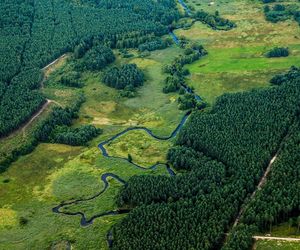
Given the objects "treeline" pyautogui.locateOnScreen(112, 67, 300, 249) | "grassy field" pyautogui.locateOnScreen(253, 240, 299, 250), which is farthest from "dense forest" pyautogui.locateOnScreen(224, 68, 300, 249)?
"grassy field" pyautogui.locateOnScreen(253, 240, 299, 250)

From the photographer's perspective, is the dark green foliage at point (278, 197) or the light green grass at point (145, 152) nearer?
the dark green foliage at point (278, 197)

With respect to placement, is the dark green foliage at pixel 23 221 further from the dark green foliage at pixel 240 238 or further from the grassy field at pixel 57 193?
the dark green foliage at pixel 240 238

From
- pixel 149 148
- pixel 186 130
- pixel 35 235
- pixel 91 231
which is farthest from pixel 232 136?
pixel 35 235

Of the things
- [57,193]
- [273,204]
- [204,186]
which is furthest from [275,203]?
[57,193]

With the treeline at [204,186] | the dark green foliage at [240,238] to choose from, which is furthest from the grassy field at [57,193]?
the dark green foliage at [240,238]

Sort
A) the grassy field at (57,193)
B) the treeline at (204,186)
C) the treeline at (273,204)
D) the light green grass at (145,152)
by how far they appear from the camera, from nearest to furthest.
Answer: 1. the treeline at (273,204)
2. the treeline at (204,186)
3. the grassy field at (57,193)
4. the light green grass at (145,152)

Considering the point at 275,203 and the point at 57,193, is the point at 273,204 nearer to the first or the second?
the point at 275,203

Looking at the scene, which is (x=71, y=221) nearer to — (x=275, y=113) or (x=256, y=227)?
(x=256, y=227)
